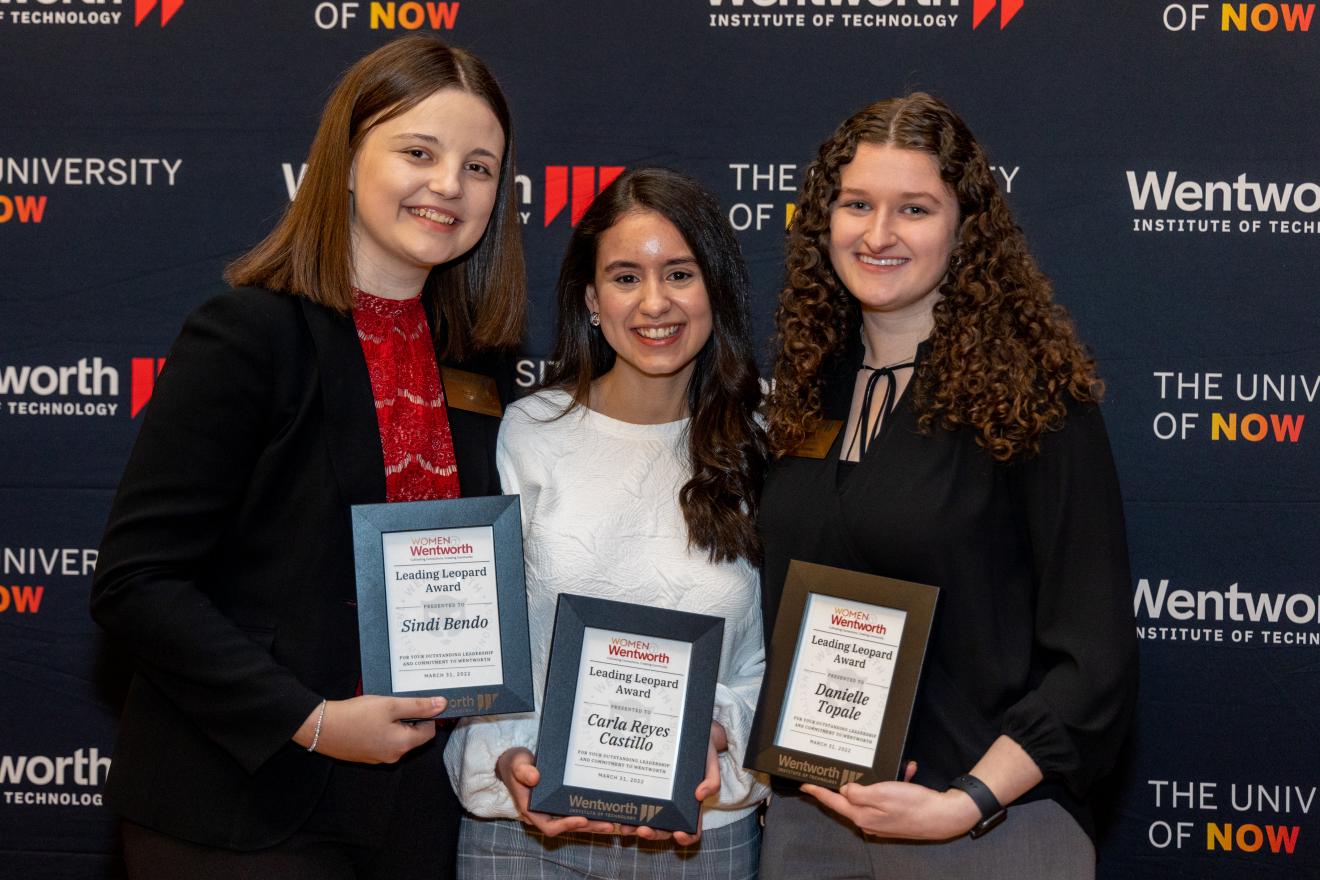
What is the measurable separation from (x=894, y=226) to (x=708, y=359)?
550mm

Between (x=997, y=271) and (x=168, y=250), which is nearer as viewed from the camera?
(x=997, y=271)

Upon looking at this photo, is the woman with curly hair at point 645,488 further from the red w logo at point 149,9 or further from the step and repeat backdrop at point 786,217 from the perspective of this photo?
the red w logo at point 149,9

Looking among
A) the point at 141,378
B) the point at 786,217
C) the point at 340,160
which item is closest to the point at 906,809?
the point at 340,160

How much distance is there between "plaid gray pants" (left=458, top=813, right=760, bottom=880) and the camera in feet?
6.93

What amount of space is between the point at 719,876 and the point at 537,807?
45 centimetres

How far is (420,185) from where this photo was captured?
1.97 metres

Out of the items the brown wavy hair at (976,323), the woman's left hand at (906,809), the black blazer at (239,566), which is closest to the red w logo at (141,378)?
the black blazer at (239,566)

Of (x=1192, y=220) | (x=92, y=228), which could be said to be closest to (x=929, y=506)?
(x=1192, y=220)

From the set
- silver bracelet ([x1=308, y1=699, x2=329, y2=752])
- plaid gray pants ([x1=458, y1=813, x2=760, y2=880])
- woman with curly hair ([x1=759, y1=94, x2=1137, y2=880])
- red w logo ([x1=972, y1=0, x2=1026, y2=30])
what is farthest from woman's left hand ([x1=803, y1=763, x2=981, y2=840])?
red w logo ([x1=972, y1=0, x2=1026, y2=30])

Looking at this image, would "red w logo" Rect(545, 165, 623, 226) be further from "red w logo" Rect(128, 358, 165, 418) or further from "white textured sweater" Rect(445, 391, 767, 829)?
"red w logo" Rect(128, 358, 165, 418)

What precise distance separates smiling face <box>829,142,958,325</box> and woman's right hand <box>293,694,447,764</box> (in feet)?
3.33

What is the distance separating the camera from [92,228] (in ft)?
10.2

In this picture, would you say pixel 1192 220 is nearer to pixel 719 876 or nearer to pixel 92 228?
pixel 719 876

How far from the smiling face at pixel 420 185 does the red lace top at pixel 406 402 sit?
0.08 m
